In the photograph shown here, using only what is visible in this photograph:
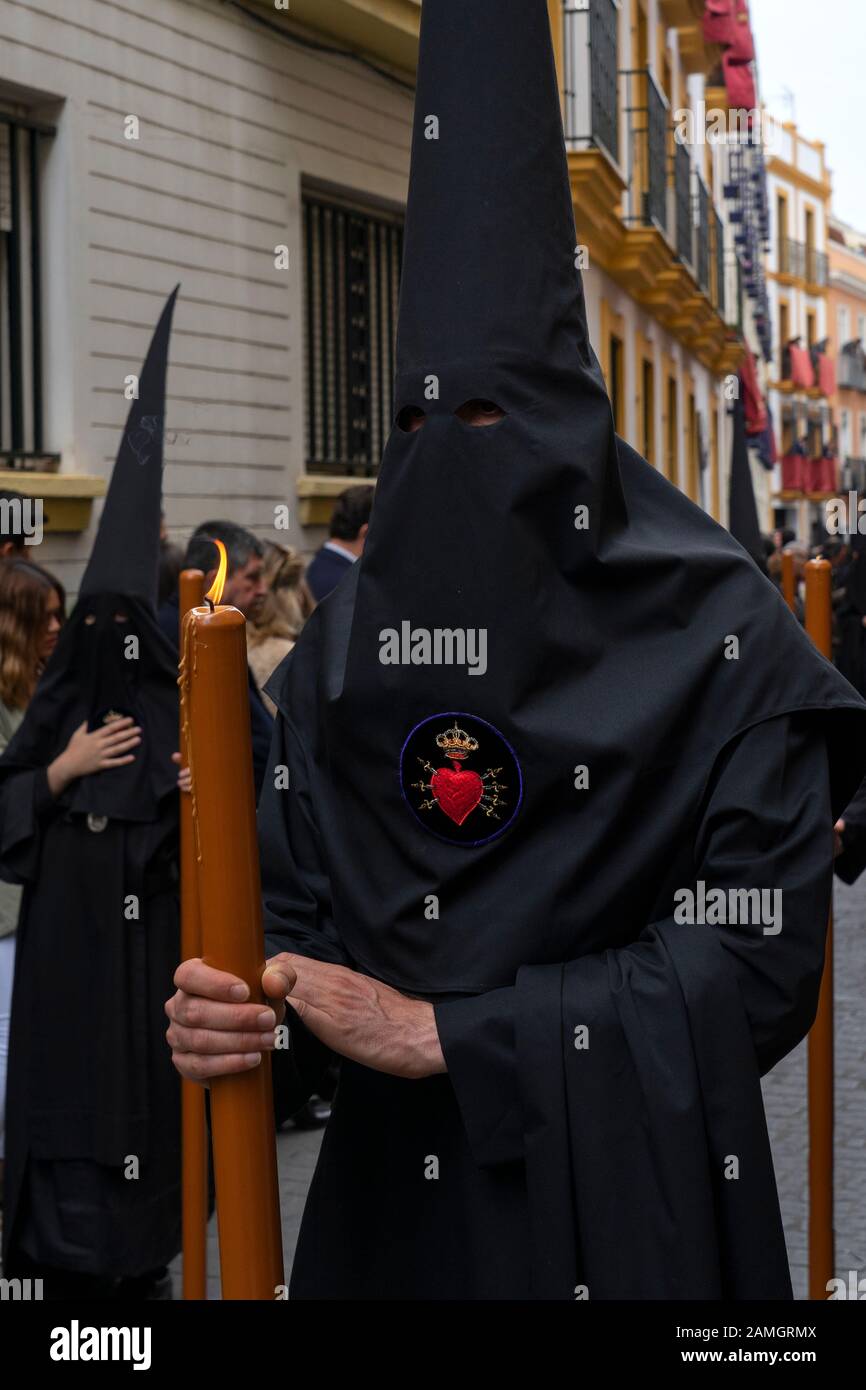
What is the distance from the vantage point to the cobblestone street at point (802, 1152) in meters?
4.94

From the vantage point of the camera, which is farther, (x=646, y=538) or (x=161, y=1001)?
(x=161, y=1001)

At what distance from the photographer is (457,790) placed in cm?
206

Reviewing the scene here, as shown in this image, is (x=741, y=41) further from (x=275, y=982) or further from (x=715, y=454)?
(x=275, y=982)

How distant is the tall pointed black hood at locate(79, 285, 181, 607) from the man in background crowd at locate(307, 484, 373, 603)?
2345 millimetres

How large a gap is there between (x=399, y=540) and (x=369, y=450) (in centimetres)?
1036

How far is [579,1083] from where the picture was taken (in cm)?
199

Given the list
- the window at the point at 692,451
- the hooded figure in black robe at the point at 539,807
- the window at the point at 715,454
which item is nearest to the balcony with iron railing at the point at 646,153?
the window at the point at 692,451

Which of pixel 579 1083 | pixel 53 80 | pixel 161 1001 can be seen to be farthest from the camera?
pixel 53 80

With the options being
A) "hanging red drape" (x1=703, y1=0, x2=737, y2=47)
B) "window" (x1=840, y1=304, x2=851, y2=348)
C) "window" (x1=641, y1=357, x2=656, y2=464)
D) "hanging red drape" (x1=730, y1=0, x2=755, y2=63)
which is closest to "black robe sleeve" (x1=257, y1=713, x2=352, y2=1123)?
"window" (x1=641, y1=357, x2=656, y2=464)

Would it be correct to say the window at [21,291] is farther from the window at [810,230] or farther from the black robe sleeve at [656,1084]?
the window at [810,230]

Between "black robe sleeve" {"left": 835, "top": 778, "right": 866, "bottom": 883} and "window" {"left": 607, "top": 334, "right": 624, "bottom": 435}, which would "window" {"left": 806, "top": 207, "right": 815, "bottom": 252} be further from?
"black robe sleeve" {"left": 835, "top": 778, "right": 866, "bottom": 883}

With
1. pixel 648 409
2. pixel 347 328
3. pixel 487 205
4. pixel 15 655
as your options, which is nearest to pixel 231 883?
pixel 487 205

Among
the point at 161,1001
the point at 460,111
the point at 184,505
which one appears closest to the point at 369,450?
the point at 184,505
